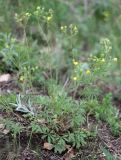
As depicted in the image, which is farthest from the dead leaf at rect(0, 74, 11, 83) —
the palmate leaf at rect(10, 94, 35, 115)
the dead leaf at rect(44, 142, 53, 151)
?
the dead leaf at rect(44, 142, 53, 151)

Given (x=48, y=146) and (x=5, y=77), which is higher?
(x=5, y=77)

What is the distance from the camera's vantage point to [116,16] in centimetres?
527

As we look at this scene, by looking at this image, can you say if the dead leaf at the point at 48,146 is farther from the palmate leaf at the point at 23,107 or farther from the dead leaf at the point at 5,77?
the dead leaf at the point at 5,77

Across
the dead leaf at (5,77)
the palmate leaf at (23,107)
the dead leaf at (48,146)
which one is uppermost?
the dead leaf at (5,77)

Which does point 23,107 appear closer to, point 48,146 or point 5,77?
point 48,146

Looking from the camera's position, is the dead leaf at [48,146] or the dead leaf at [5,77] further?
the dead leaf at [5,77]

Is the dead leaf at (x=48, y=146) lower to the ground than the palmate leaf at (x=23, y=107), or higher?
lower

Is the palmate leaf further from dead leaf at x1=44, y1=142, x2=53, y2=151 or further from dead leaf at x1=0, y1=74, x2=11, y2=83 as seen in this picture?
dead leaf at x1=0, y1=74, x2=11, y2=83

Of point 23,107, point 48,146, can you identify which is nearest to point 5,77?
point 23,107

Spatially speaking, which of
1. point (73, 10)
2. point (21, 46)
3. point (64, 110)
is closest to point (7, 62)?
point (21, 46)

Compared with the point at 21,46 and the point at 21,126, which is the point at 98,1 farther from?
the point at 21,126

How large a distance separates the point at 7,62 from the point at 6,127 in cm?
93

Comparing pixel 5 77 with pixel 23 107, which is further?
pixel 5 77

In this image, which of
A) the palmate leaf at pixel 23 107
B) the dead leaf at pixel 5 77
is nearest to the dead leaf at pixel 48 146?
the palmate leaf at pixel 23 107
